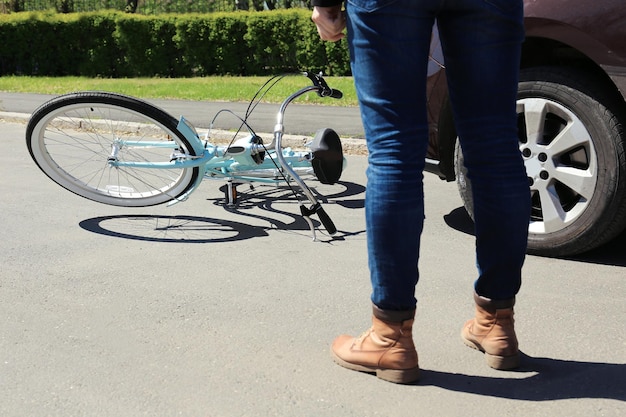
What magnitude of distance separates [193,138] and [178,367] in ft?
6.84

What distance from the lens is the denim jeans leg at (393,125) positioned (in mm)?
2451

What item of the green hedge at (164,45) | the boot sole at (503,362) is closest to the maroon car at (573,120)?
the boot sole at (503,362)

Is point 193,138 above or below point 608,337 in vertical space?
above

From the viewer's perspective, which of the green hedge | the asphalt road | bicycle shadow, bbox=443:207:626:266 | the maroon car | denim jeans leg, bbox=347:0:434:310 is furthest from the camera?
the green hedge

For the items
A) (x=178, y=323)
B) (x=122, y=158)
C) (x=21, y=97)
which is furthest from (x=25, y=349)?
(x=21, y=97)

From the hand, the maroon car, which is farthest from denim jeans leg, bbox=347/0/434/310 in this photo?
the maroon car

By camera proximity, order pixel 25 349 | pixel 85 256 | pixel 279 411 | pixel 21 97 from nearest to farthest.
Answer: pixel 279 411
pixel 25 349
pixel 85 256
pixel 21 97

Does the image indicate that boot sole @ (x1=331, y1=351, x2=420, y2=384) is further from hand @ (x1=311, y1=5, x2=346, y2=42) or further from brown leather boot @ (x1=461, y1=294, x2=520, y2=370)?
hand @ (x1=311, y1=5, x2=346, y2=42)

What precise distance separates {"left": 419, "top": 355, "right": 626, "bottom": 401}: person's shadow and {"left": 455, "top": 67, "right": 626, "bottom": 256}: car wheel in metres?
1.18

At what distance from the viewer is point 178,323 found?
3.24 meters

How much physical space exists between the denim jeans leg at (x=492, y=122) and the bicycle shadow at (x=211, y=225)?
1795 mm

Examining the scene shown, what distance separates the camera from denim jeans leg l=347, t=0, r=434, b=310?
2451 millimetres

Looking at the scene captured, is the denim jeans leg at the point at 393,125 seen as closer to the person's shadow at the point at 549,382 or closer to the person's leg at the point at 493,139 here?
the person's leg at the point at 493,139

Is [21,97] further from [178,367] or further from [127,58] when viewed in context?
[178,367]
